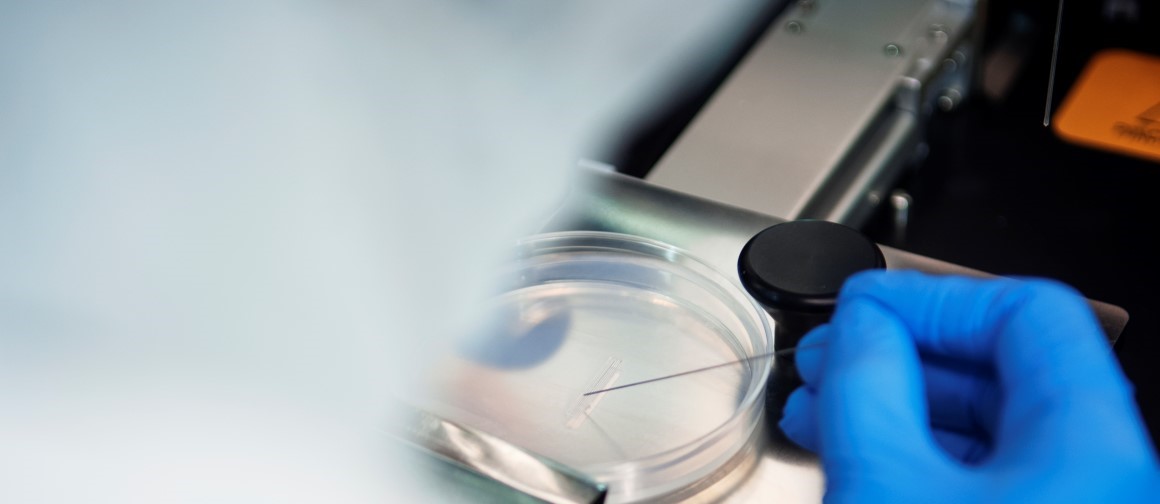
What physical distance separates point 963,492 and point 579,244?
44 cm

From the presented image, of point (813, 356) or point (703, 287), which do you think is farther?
point (703, 287)

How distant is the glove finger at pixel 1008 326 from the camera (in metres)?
0.70

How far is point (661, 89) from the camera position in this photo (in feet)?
4.43

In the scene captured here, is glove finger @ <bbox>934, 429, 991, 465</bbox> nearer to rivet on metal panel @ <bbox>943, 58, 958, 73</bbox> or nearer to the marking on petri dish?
the marking on petri dish

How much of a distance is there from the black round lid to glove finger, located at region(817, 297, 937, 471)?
68mm

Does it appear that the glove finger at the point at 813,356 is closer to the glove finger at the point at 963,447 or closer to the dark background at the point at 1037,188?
the glove finger at the point at 963,447

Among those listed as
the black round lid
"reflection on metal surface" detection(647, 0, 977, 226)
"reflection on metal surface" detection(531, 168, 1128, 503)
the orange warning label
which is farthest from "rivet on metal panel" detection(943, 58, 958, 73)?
the black round lid

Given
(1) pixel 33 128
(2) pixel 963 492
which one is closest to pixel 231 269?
(1) pixel 33 128

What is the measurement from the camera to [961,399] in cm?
79

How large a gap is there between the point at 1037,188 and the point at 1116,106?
0.16 metres

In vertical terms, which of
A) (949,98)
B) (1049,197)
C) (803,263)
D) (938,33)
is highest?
(803,263)

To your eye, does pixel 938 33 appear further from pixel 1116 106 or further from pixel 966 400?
pixel 966 400

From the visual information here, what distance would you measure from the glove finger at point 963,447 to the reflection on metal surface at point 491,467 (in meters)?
0.24

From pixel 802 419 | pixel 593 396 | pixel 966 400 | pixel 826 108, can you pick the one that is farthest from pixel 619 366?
pixel 826 108
